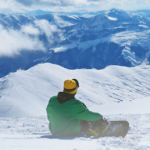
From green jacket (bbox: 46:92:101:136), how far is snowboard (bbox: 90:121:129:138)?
477 mm

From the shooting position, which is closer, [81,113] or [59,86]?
[81,113]

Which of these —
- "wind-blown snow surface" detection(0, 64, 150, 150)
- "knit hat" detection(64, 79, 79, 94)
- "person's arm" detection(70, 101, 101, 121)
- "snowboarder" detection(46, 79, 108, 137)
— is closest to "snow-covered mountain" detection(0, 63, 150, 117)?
"wind-blown snow surface" detection(0, 64, 150, 150)

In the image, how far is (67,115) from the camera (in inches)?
232

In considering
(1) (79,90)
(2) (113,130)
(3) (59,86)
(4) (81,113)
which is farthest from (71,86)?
(1) (79,90)

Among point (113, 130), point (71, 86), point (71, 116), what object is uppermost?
point (71, 86)

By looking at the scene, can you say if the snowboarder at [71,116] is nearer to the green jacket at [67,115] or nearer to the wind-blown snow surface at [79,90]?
the green jacket at [67,115]

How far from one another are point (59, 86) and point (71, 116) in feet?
225

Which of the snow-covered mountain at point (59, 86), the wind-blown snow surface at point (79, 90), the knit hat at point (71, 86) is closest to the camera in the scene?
the knit hat at point (71, 86)

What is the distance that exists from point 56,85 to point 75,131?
68389 mm

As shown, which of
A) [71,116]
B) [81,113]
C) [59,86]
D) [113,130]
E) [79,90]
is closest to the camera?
[81,113]

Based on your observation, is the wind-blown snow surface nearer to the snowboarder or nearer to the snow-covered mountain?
the snow-covered mountain

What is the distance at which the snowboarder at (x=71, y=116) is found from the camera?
5686 mm

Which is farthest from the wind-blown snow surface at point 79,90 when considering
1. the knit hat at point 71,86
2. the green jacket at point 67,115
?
the knit hat at point 71,86

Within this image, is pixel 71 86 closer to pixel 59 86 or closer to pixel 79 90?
pixel 59 86
